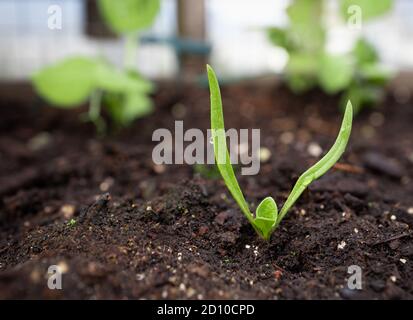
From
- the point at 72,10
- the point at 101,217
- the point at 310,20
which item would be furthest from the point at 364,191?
the point at 72,10

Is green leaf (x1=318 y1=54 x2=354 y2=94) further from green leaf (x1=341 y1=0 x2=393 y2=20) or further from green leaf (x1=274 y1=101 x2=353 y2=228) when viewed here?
green leaf (x1=274 y1=101 x2=353 y2=228)

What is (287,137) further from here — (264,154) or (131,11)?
(131,11)

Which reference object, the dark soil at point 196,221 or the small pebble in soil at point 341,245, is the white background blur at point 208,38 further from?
the small pebble in soil at point 341,245

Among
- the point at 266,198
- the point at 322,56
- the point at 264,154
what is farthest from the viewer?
the point at 322,56

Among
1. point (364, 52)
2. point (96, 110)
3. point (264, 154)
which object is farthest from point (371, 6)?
point (96, 110)

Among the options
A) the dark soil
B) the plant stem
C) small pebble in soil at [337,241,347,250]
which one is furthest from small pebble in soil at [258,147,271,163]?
the plant stem

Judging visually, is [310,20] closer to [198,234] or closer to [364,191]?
[364,191]

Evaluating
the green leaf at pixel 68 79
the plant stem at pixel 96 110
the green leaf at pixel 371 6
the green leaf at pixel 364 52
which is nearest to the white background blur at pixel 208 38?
the green leaf at pixel 364 52

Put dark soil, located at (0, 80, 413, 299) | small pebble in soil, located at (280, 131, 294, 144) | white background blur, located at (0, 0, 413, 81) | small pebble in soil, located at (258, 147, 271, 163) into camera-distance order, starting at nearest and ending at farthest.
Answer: dark soil, located at (0, 80, 413, 299) → small pebble in soil, located at (258, 147, 271, 163) → small pebble in soil, located at (280, 131, 294, 144) → white background blur, located at (0, 0, 413, 81)
